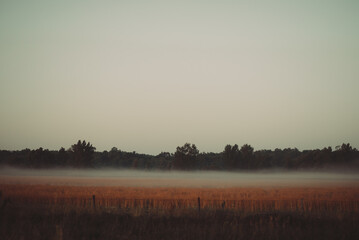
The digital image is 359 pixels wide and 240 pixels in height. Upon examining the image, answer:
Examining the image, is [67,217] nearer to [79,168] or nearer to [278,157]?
[79,168]

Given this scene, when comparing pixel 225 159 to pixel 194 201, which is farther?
pixel 225 159

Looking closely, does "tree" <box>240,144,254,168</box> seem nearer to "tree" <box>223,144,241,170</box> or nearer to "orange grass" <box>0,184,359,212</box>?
"tree" <box>223,144,241,170</box>

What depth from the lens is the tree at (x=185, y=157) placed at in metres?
129

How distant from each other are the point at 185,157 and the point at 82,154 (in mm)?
34088

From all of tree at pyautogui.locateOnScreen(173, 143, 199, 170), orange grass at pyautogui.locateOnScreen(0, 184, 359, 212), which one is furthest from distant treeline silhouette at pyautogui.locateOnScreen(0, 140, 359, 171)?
orange grass at pyautogui.locateOnScreen(0, 184, 359, 212)

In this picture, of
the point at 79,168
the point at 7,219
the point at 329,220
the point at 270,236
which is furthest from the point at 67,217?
the point at 79,168

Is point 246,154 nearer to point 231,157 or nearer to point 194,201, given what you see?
point 231,157

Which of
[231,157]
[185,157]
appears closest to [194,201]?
[185,157]

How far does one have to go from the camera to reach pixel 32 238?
43.5ft

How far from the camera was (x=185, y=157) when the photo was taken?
425 feet

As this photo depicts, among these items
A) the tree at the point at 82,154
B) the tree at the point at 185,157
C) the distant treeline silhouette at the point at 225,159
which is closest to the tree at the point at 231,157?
the distant treeline silhouette at the point at 225,159

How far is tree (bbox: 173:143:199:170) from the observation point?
5079 inches

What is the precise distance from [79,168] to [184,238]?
120416 mm

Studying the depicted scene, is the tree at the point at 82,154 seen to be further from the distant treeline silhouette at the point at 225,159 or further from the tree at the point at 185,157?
the tree at the point at 185,157
